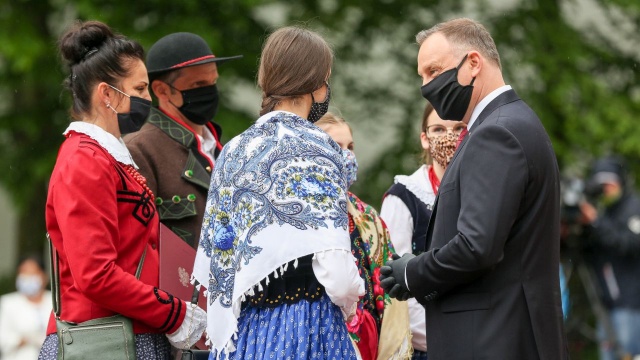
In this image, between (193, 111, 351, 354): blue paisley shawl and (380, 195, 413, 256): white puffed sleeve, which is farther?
(380, 195, 413, 256): white puffed sleeve

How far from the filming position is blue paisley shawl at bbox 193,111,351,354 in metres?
3.60

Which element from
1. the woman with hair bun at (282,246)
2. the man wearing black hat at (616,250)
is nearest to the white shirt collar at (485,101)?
the woman with hair bun at (282,246)

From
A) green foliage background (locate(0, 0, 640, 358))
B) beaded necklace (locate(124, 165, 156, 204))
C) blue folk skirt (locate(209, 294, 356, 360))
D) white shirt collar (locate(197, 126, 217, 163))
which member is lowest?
blue folk skirt (locate(209, 294, 356, 360))

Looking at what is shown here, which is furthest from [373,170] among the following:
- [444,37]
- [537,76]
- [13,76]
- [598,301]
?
[444,37]

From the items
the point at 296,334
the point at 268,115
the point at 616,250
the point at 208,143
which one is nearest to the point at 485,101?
the point at 268,115

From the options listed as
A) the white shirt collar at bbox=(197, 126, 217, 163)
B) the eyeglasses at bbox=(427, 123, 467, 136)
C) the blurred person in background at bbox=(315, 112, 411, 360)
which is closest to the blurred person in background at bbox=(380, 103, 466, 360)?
the eyeglasses at bbox=(427, 123, 467, 136)

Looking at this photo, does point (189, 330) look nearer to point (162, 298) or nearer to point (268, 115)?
point (162, 298)

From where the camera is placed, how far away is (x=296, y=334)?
3.63 m

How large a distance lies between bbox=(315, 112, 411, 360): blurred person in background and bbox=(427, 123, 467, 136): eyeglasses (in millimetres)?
862

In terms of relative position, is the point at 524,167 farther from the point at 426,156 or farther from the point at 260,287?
the point at 426,156

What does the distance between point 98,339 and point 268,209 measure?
88 centimetres

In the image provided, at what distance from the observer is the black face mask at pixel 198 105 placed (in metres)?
5.02

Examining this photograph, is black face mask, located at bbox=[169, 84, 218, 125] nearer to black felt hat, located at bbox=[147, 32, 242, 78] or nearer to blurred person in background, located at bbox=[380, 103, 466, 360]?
black felt hat, located at bbox=[147, 32, 242, 78]

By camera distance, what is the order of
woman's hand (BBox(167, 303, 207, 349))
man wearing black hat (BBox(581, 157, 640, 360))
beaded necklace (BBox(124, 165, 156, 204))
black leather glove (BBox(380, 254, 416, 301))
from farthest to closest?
1. man wearing black hat (BBox(581, 157, 640, 360))
2. beaded necklace (BBox(124, 165, 156, 204))
3. woman's hand (BBox(167, 303, 207, 349))
4. black leather glove (BBox(380, 254, 416, 301))
